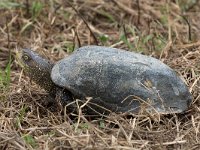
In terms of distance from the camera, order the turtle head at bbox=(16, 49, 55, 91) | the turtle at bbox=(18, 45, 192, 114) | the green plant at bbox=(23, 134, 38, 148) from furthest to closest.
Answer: the turtle head at bbox=(16, 49, 55, 91) → the turtle at bbox=(18, 45, 192, 114) → the green plant at bbox=(23, 134, 38, 148)

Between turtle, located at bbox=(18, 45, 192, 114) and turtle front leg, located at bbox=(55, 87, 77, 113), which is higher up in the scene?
turtle, located at bbox=(18, 45, 192, 114)

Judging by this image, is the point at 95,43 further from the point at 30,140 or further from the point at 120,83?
the point at 30,140

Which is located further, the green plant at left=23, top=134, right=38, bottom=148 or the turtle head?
the turtle head

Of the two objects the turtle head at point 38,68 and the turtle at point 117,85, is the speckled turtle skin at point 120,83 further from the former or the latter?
the turtle head at point 38,68

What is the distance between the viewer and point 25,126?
10.3 feet

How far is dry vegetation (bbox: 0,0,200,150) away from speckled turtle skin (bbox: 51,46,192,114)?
0.29 ft

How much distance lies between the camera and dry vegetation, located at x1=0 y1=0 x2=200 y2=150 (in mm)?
2816

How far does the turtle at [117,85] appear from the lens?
3115 millimetres

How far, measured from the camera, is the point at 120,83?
312 centimetres

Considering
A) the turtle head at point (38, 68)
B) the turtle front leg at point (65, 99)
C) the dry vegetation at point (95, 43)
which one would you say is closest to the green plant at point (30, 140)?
the dry vegetation at point (95, 43)

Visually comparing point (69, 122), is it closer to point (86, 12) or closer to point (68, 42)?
point (68, 42)

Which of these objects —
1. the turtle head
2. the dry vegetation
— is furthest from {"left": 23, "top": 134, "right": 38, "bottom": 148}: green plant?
the turtle head

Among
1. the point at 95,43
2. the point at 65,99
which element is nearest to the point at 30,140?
the point at 65,99

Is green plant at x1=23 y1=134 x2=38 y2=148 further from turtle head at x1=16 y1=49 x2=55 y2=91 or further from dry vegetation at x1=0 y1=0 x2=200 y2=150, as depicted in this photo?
turtle head at x1=16 y1=49 x2=55 y2=91
